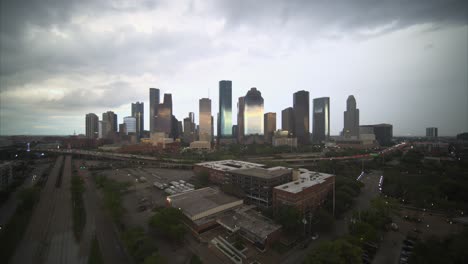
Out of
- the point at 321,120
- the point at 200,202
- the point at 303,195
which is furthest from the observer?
the point at 321,120

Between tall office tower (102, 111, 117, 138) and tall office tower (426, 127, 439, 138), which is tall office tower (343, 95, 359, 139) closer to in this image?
tall office tower (426, 127, 439, 138)

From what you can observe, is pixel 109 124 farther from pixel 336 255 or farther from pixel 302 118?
pixel 336 255

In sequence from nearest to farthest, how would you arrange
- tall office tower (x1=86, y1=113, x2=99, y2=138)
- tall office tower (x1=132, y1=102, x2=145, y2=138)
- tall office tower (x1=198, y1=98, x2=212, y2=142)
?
1. tall office tower (x1=86, y1=113, x2=99, y2=138)
2. tall office tower (x1=198, y1=98, x2=212, y2=142)
3. tall office tower (x1=132, y1=102, x2=145, y2=138)

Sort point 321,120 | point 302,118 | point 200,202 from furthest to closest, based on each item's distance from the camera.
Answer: point 321,120 < point 302,118 < point 200,202

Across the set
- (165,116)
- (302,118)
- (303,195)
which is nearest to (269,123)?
(302,118)

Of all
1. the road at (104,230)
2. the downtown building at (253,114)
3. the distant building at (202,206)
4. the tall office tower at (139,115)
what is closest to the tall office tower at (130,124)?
the tall office tower at (139,115)

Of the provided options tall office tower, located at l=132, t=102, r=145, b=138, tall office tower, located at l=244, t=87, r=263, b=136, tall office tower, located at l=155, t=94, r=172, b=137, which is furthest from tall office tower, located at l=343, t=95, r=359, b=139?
tall office tower, located at l=132, t=102, r=145, b=138

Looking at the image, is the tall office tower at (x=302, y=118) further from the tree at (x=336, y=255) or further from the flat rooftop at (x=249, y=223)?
the tree at (x=336, y=255)
